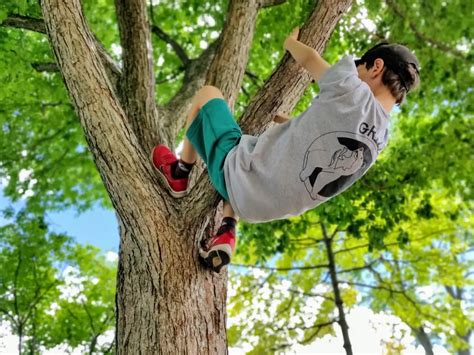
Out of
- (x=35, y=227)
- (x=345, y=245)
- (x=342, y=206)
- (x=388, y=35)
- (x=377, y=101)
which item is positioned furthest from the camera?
(x=345, y=245)

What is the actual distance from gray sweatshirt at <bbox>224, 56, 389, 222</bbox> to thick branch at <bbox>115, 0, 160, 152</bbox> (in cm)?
162

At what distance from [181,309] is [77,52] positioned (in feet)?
4.73

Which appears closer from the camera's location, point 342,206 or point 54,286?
point 342,206

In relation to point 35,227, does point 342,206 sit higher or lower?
lower

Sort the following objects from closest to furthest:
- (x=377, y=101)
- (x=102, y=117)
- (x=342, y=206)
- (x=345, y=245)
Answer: (x=377, y=101) → (x=102, y=117) → (x=342, y=206) → (x=345, y=245)

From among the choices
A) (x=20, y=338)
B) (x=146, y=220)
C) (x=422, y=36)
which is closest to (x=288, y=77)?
(x=146, y=220)

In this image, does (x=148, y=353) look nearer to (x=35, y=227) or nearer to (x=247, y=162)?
(x=247, y=162)

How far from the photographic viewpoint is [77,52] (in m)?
2.45

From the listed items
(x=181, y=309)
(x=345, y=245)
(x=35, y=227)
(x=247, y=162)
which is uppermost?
(x=35, y=227)

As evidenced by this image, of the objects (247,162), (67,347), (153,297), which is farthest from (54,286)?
(247,162)

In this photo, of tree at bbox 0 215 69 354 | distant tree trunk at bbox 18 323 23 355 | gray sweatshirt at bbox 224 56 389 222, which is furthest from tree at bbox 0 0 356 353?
tree at bbox 0 215 69 354

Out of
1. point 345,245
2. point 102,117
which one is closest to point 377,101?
point 102,117

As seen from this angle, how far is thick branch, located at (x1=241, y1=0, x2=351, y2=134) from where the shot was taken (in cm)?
273

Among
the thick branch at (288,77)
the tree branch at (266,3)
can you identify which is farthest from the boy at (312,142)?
the tree branch at (266,3)
